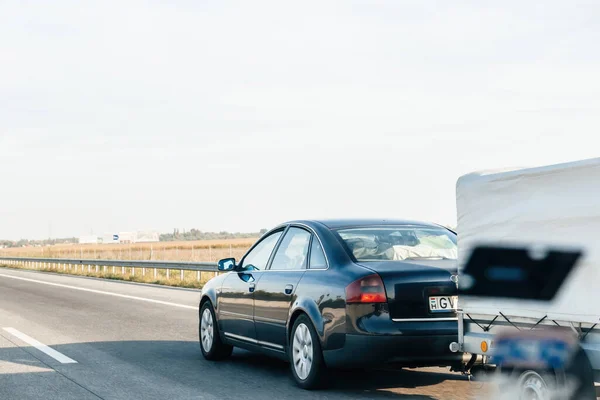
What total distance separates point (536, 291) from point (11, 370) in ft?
19.8

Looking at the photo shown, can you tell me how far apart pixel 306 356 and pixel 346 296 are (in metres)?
0.87

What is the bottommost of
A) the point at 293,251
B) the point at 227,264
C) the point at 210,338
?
the point at 210,338

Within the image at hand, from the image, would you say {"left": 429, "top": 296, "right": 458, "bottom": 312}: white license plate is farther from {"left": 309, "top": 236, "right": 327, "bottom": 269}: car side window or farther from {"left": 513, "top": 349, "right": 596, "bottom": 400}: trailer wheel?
{"left": 513, "top": 349, "right": 596, "bottom": 400}: trailer wheel

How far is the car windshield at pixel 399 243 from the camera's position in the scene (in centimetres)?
795

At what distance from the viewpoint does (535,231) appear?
5848 millimetres

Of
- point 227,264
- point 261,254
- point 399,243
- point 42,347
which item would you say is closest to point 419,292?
point 399,243

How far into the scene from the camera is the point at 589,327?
17.4 ft

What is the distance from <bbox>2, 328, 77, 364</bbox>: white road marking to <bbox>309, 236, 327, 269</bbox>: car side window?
11.2 ft

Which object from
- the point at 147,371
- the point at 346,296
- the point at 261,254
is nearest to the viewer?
the point at 346,296

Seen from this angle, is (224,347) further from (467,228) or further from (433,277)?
(467,228)

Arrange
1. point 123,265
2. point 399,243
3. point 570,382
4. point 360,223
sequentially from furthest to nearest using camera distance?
point 123,265
point 360,223
point 399,243
point 570,382

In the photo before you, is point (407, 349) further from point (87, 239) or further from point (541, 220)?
point (87, 239)

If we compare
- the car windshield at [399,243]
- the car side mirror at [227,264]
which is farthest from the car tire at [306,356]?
the car side mirror at [227,264]

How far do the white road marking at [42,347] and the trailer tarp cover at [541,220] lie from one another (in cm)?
546
